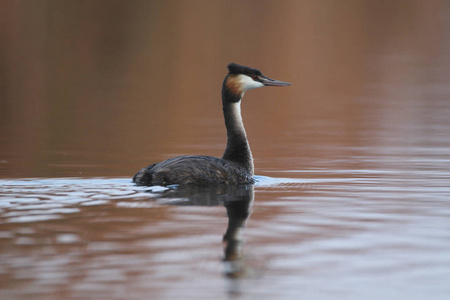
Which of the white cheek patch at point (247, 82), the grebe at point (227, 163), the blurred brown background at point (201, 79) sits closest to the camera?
the grebe at point (227, 163)

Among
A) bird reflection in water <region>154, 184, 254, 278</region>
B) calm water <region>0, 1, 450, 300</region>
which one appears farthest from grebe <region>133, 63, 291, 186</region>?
calm water <region>0, 1, 450, 300</region>

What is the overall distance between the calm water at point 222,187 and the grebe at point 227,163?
22cm

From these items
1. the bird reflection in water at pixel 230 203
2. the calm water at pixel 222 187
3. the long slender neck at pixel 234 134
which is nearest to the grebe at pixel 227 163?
the long slender neck at pixel 234 134

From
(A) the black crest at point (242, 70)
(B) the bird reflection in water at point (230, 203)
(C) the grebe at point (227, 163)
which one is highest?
(A) the black crest at point (242, 70)

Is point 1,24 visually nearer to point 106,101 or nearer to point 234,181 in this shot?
point 106,101

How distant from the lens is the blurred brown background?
1391 cm

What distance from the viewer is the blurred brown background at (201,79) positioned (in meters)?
13.9

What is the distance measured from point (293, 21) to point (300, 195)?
146 feet

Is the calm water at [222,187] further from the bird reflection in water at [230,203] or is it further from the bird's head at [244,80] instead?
the bird's head at [244,80]

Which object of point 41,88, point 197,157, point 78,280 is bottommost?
point 78,280

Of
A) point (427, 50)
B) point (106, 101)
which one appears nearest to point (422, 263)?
point (106, 101)

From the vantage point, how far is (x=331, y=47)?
43.0m

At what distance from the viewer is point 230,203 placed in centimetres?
838

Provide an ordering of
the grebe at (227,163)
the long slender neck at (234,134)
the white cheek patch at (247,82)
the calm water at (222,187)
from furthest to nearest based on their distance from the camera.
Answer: the white cheek patch at (247,82)
the long slender neck at (234,134)
the grebe at (227,163)
the calm water at (222,187)
